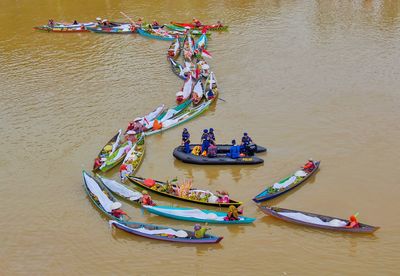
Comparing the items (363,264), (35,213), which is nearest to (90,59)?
(35,213)

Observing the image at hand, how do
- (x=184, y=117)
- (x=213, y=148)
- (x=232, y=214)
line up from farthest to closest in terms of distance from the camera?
1. (x=184, y=117)
2. (x=213, y=148)
3. (x=232, y=214)

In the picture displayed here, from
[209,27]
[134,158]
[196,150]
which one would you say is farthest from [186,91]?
[209,27]

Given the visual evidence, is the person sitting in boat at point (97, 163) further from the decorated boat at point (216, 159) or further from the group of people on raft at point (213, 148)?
the group of people on raft at point (213, 148)

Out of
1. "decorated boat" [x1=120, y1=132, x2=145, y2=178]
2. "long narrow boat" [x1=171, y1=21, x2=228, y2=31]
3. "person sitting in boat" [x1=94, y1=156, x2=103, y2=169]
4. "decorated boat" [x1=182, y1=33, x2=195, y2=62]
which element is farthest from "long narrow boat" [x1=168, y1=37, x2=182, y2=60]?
"person sitting in boat" [x1=94, y1=156, x2=103, y2=169]

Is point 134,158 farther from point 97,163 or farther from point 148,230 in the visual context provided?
point 148,230

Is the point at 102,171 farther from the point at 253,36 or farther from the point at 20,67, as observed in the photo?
the point at 253,36

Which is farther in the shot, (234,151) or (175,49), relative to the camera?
(175,49)

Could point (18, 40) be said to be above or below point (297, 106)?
above
